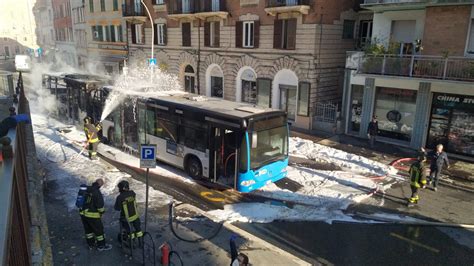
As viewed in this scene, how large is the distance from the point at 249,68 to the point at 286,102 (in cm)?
374

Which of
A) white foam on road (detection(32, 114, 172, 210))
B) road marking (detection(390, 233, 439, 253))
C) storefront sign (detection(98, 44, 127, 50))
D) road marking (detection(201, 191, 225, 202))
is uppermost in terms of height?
storefront sign (detection(98, 44, 127, 50))

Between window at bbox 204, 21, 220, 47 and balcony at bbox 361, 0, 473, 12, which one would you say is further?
window at bbox 204, 21, 220, 47

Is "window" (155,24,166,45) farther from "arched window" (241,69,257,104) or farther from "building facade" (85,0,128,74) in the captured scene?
"arched window" (241,69,257,104)

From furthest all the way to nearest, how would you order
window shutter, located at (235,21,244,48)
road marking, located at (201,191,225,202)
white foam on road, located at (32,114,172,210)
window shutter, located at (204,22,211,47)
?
window shutter, located at (204,22,211,47)
window shutter, located at (235,21,244,48)
road marking, located at (201,191,225,202)
white foam on road, located at (32,114,172,210)

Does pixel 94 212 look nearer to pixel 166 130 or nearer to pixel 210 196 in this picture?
pixel 210 196

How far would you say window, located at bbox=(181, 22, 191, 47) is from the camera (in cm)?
2914

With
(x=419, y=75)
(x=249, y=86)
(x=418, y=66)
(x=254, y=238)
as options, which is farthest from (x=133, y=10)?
(x=254, y=238)

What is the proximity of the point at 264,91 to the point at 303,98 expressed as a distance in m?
3.06

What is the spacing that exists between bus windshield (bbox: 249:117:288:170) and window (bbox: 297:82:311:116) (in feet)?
33.3

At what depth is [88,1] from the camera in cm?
4350

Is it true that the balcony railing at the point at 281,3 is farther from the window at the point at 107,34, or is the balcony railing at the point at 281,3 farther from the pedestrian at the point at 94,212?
the window at the point at 107,34

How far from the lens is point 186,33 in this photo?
29.4 metres

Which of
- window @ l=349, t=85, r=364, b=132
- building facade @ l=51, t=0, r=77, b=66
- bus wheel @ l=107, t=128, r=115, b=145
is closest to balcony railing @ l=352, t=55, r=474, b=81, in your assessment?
window @ l=349, t=85, r=364, b=132

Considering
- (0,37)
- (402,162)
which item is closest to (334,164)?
(402,162)
